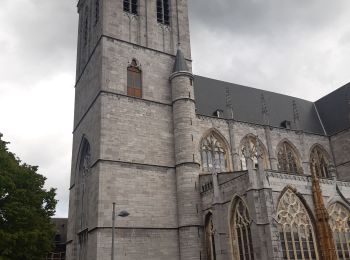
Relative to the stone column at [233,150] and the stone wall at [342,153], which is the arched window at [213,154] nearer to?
the stone column at [233,150]

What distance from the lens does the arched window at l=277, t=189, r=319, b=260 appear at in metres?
17.4

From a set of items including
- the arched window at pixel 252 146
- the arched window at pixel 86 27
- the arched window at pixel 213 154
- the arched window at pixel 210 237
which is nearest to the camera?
the arched window at pixel 210 237

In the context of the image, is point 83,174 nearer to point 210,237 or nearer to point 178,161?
point 178,161

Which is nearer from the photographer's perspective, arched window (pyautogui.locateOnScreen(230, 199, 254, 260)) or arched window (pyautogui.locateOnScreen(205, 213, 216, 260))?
arched window (pyautogui.locateOnScreen(230, 199, 254, 260))

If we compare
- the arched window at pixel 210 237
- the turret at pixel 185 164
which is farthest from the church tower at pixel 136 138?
the arched window at pixel 210 237

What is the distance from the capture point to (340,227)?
19547 millimetres

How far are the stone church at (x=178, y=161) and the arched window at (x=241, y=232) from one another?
0.05m

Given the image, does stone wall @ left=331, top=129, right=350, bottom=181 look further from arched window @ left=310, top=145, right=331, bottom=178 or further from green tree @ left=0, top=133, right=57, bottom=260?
green tree @ left=0, top=133, right=57, bottom=260

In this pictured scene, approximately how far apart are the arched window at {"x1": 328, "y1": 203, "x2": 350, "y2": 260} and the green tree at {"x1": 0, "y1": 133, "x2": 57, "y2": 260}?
554 inches

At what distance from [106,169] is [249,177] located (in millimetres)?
7682

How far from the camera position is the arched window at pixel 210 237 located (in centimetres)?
2072

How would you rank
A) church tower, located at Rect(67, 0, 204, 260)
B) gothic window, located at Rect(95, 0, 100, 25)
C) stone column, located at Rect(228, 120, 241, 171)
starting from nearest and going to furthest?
church tower, located at Rect(67, 0, 204, 260) → stone column, located at Rect(228, 120, 241, 171) → gothic window, located at Rect(95, 0, 100, 25)

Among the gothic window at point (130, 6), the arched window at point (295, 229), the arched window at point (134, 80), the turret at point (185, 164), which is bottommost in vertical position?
the arched window at point (295, 229)

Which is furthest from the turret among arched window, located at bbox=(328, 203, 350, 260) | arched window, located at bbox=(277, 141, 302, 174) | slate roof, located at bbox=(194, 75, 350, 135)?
arched window, located at bbox=(277, 141, 302, 174)
